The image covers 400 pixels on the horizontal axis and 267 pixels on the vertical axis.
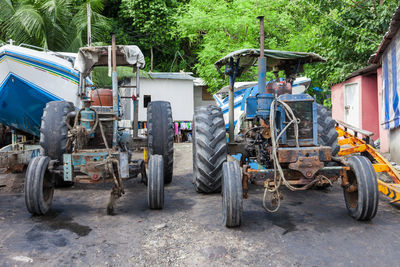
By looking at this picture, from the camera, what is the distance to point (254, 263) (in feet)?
10.8

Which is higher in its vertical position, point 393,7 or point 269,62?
point 393,7

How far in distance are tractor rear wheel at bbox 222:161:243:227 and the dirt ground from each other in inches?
6.3

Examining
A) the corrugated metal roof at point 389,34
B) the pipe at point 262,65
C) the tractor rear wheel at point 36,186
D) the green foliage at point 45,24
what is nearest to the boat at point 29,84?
the tractor rear wheel at point 36,186

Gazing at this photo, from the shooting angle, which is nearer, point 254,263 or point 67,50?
point 254,263

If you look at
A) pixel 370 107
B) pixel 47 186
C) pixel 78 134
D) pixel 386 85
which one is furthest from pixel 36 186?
pixel 370 107

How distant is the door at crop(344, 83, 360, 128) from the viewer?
12.1 m

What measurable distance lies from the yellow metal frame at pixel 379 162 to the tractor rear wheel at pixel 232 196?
2.16 metres

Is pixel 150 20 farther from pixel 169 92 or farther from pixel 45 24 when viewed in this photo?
pixel 45 24

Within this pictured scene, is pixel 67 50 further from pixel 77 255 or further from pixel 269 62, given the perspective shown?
pixel 77 255

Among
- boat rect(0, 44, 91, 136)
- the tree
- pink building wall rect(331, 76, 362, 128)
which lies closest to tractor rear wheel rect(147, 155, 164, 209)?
boat rect(0, 44, 91, 136)

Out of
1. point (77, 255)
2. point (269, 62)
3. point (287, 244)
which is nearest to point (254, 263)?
point (287, 244)

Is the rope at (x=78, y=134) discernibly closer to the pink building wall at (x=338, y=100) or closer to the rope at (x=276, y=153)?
the rope at (x=276, y=153)

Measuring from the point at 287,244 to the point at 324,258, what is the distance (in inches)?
17.5

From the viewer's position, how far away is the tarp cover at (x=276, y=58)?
18.2 feet
